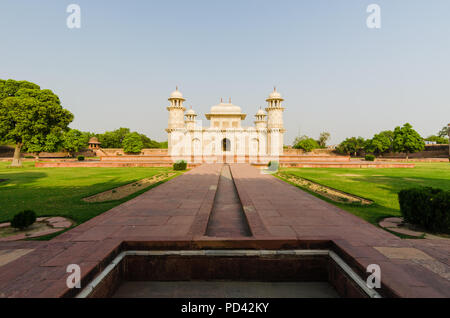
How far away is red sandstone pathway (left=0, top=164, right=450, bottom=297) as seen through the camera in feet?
7.08

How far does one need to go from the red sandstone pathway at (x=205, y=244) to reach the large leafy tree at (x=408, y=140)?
143ft

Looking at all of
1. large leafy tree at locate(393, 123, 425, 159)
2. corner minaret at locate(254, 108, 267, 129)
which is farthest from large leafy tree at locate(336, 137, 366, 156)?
corner minaret at locate(254, 108, 267, 129)

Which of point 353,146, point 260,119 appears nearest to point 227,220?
point 260,119

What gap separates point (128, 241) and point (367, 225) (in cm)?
412

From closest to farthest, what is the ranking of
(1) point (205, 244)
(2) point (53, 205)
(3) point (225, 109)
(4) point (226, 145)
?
(1) point (205, 244), (2) point (53, 205), (4) point (226, 145), (3) point (225, 109)

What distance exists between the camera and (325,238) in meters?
3.21

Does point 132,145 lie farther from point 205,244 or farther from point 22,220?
point 205,244

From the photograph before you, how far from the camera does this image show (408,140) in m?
37.5

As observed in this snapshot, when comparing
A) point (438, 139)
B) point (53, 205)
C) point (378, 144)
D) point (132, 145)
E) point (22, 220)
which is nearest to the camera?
point (22, 220)

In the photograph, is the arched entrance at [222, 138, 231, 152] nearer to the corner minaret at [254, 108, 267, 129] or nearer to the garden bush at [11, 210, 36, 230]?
the corner minaret at [254, 108, 267, 129]

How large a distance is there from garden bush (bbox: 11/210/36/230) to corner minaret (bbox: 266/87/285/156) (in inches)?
1347

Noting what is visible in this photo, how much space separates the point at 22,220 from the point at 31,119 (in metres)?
20.2
